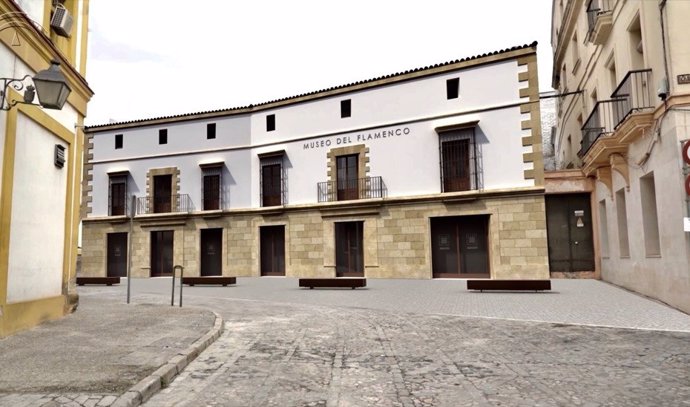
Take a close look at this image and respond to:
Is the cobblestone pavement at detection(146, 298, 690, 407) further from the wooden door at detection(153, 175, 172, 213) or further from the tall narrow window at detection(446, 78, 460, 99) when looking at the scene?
the wooden door at detection(153, 175, 172, 213)

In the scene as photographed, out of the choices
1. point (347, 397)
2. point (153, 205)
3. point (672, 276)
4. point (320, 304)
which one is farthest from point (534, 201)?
point (153, 205)

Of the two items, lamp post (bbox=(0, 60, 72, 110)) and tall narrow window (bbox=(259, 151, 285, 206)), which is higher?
tall narrow window (bbox=(259, 151, 285, 206))

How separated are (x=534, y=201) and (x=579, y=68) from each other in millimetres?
5106

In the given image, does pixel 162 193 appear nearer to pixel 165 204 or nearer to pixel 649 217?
pixel 165 204

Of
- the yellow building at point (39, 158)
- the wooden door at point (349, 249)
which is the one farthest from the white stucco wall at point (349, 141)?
the yellow building at point (39, 158)

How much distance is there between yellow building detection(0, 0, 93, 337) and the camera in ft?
22.5

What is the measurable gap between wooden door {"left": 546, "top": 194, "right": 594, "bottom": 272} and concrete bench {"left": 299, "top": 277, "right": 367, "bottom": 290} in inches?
292

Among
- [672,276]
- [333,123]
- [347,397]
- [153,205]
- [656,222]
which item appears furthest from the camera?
[153,205]

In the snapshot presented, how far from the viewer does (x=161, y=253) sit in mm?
25078

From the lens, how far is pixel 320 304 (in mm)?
12086

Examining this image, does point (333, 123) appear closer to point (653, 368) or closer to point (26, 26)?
point (26, 26)

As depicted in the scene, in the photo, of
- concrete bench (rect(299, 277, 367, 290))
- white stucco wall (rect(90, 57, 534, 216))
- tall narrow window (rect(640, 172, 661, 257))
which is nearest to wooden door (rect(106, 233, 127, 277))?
white stucco wall (rect(90, 57, 534, 216))

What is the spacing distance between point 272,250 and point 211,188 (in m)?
4.69

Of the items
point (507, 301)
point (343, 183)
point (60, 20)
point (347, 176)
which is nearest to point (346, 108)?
point (347, 176)
